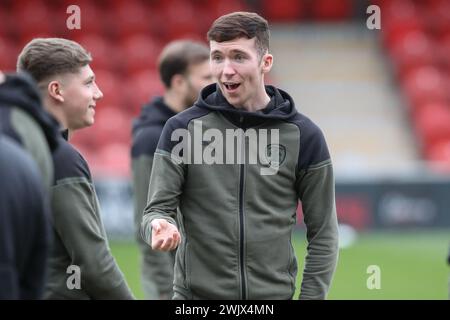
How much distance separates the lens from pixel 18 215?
9.20 feet

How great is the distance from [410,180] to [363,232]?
0.98 m

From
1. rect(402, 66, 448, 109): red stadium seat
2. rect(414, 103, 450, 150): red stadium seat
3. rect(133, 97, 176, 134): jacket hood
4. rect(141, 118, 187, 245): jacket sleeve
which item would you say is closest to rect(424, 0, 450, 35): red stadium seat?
rect(402, 66, 448, 109): red stadium seat

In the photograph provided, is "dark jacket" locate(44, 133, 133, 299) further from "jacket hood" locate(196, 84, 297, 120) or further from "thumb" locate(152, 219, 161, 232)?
"jacket hood" locate(196, 84, 297, 120)

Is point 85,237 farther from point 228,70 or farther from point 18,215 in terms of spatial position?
point 18,215

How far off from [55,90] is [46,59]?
Answer: 0.13 metres

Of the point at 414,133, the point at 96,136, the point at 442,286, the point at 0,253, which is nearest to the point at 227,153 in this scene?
the point at 0,253

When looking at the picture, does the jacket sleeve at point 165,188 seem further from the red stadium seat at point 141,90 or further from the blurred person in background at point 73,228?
the red stadium seat at point 141,90

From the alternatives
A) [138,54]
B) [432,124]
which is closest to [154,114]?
[432,124]

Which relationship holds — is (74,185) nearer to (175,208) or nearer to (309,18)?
(175,208)

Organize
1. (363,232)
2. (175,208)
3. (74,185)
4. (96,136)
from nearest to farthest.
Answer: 1. (74,185)
2. (175,208)
3. (363,232)
4. (96,136)

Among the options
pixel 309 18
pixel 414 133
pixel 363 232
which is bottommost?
pixel 363 232

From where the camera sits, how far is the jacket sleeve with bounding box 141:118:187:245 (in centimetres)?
413

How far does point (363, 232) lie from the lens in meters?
14.0

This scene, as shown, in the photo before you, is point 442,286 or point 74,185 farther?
point 442,286
